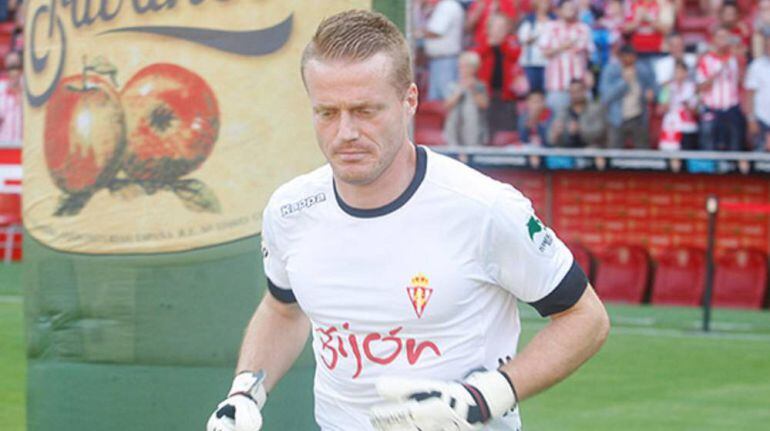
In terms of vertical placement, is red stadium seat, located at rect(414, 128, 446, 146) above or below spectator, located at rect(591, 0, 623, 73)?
below

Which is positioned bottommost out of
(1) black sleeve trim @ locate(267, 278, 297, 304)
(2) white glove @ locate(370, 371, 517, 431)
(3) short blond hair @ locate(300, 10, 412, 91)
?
(2) white glove @ locate(370, 371, 517, 431)

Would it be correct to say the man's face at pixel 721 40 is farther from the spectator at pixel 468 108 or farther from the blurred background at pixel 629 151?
the spectator at pixel 468 108

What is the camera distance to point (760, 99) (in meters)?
17.5

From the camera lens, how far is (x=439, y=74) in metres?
19.4

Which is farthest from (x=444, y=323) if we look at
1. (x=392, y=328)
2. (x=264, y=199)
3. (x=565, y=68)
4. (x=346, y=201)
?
(x=565, y=68)

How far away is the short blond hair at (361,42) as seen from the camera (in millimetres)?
4137

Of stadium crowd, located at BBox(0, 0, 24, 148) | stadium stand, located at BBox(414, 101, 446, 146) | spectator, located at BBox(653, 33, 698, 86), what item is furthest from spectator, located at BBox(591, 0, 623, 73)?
stadium crowd, located at BBox(0, 0, 24, 148)

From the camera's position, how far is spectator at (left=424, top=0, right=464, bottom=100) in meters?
19.3

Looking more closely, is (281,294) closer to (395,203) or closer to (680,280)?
(395,203)

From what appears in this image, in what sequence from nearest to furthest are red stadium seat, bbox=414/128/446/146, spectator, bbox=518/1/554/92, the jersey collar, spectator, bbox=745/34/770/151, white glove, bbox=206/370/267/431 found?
the jersey collar < white glove, bbox=206/370/267/431 < spectator, bbox=745/34/770/151 < spectator, bbox=518/1/554/92 < red stadium seat, bbox=414/128/446/146

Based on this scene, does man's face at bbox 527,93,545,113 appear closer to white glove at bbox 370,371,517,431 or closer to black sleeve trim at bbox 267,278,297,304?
black sleeve trim at bbox 267,278,297,304

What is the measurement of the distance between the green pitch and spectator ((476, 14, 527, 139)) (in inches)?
162

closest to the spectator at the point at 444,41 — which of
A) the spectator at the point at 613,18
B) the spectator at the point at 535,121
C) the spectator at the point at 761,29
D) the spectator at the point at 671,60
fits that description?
the spectator at the point at 535,121

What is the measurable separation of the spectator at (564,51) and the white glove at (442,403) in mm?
14269
